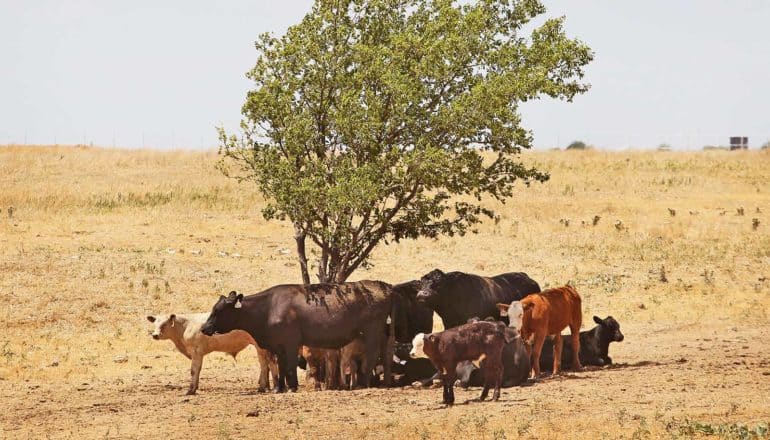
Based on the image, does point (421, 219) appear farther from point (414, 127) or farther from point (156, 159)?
point (156, 159)

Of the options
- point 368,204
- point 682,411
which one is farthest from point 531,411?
point 368,204

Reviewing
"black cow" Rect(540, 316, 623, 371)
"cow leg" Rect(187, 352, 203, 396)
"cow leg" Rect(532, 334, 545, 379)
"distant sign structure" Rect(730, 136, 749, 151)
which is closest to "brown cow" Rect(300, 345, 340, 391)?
"cow leg" Rect(187, 352, 203, 396)

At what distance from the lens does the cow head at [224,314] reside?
24.5 metres

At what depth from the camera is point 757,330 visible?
105 ft

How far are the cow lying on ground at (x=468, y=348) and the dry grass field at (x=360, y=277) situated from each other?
0.63 meters

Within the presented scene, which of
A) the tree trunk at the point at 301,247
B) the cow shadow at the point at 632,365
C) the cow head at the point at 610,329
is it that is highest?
the tree trunk at the point at 301,247

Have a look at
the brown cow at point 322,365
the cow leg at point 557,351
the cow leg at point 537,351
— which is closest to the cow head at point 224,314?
the brown cow at point 322,365

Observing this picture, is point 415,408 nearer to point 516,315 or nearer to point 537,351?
point 516,315

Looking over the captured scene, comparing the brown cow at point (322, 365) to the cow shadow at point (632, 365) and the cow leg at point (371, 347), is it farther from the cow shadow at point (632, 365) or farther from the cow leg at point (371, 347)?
the cow shadow at point (632, 365)

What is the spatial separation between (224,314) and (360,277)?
656 inches

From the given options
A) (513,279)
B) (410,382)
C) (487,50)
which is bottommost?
(410,382)

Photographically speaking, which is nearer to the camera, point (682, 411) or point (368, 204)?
point (682, 411)

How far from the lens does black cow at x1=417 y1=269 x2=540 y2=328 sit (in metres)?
25.7

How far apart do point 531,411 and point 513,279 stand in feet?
28.3
